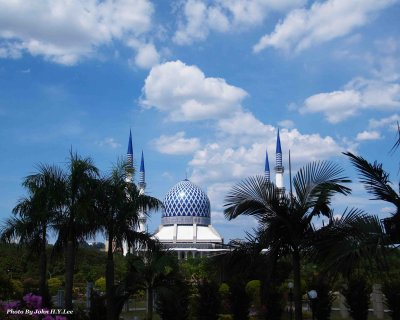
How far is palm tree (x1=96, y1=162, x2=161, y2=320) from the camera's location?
578 inches

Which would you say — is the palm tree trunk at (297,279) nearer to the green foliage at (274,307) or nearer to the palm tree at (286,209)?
the palm tree at (286,209)

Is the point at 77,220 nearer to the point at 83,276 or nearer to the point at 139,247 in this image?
the point at 139,247

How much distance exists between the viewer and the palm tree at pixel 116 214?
1467 centimetres

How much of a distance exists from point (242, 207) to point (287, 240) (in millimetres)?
1094

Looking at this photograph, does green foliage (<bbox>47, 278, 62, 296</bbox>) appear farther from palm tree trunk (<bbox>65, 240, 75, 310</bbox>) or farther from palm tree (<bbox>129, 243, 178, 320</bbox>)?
palm tree trunk (<bbox>65, 240, 75, 310</bbox>)

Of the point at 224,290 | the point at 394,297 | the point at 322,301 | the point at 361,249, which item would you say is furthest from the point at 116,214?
the point at 224,290

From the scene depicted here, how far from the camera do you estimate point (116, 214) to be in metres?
15.0

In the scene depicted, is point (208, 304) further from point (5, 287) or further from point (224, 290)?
point (224, 290)

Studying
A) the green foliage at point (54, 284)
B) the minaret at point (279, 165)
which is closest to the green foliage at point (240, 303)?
the green foliage at point (54, 284)

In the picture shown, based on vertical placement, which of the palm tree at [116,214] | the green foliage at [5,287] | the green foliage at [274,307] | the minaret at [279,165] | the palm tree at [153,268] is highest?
the minaret at [279,165]

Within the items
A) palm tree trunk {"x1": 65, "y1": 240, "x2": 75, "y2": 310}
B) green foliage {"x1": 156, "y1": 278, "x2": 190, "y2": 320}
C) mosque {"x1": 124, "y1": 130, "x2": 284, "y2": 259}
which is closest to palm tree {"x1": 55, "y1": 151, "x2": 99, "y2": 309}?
palm tree trunk {"x1": 65, "y1": 240, "x2": 75, "y2": 310}

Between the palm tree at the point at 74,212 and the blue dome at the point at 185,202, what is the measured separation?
176 feet

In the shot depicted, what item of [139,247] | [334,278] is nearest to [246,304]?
[139,247]

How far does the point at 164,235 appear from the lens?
71562mm
